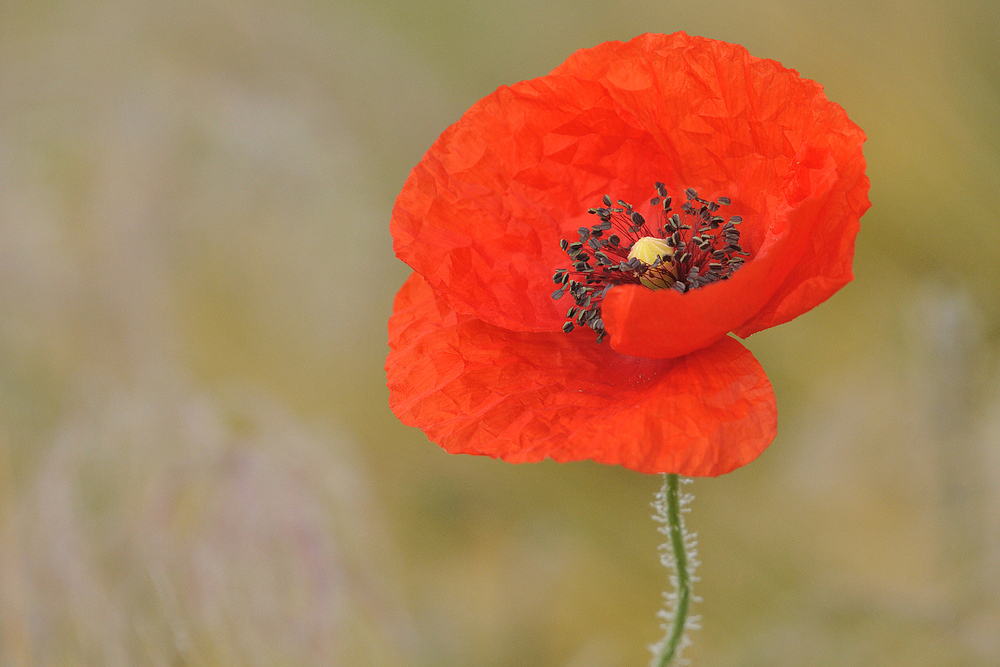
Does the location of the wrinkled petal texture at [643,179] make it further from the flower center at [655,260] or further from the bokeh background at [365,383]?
the bokeh background at [365,383]

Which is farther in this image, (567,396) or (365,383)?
(365,383)

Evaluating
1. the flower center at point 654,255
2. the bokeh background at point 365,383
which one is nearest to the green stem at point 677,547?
the flower center at point 654,255

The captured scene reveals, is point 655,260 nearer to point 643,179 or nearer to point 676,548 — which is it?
point 643,179

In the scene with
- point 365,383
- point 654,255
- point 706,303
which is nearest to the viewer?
point 706,303

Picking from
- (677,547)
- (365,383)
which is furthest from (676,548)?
(365,383)

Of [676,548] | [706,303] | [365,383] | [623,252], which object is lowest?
[676,548]
